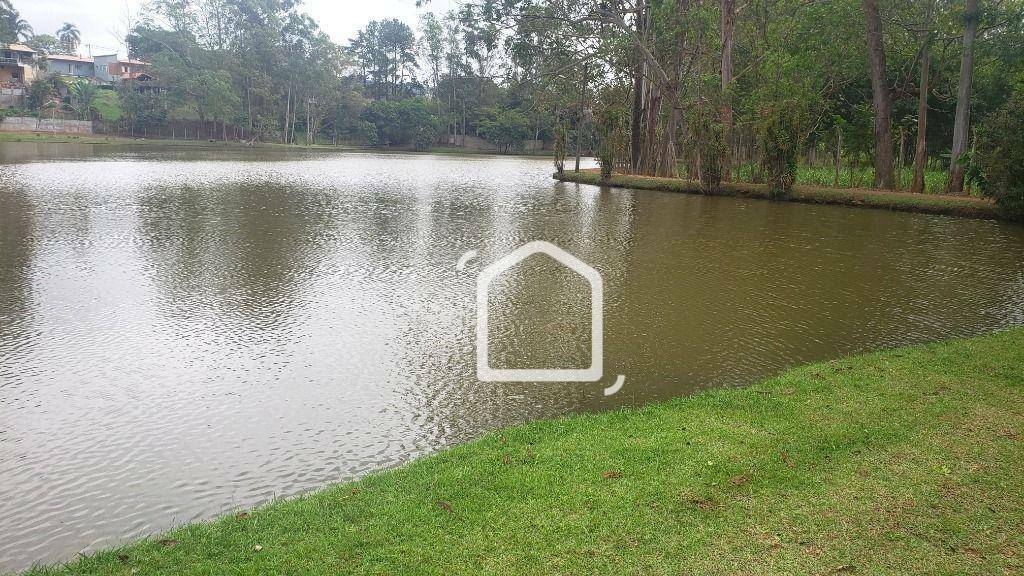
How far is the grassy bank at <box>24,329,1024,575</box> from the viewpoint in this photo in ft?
10.2

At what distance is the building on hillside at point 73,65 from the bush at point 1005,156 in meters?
76.8

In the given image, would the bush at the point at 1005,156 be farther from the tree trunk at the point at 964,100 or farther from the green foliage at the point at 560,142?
the green foliage at the point at 560,142

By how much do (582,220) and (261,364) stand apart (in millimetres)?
10948

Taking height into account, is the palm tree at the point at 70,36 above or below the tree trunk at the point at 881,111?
above

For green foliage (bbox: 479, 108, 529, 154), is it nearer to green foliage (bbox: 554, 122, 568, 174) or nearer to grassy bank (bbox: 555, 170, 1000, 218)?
green foliage (bbox: 554, 122, 568, 174)

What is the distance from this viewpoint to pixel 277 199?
1858 cm

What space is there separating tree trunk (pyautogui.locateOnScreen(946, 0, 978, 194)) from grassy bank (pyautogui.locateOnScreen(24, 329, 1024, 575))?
1664 cm

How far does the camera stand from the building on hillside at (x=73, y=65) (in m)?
70.4

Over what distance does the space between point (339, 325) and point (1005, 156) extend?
15.5 m

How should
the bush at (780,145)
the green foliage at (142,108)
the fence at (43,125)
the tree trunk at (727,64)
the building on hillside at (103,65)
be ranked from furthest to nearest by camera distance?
the building on hillside at (103,65) → the green foliage at (142,108) → the fence at (43,125) → the tree trunk at (727,64) → the bush at (780,145)

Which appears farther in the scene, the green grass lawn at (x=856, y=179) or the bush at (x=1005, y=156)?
the green grass lawn at (x=856, y=179)

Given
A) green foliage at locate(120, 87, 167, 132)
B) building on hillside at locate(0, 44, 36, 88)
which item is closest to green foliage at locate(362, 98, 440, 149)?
green foliage at locate(120, 87, 167, 132)

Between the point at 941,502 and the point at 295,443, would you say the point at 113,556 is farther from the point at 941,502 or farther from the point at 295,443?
the point at 941,502

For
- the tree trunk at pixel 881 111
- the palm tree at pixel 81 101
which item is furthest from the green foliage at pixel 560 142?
the palm tree at pixel 81 101
